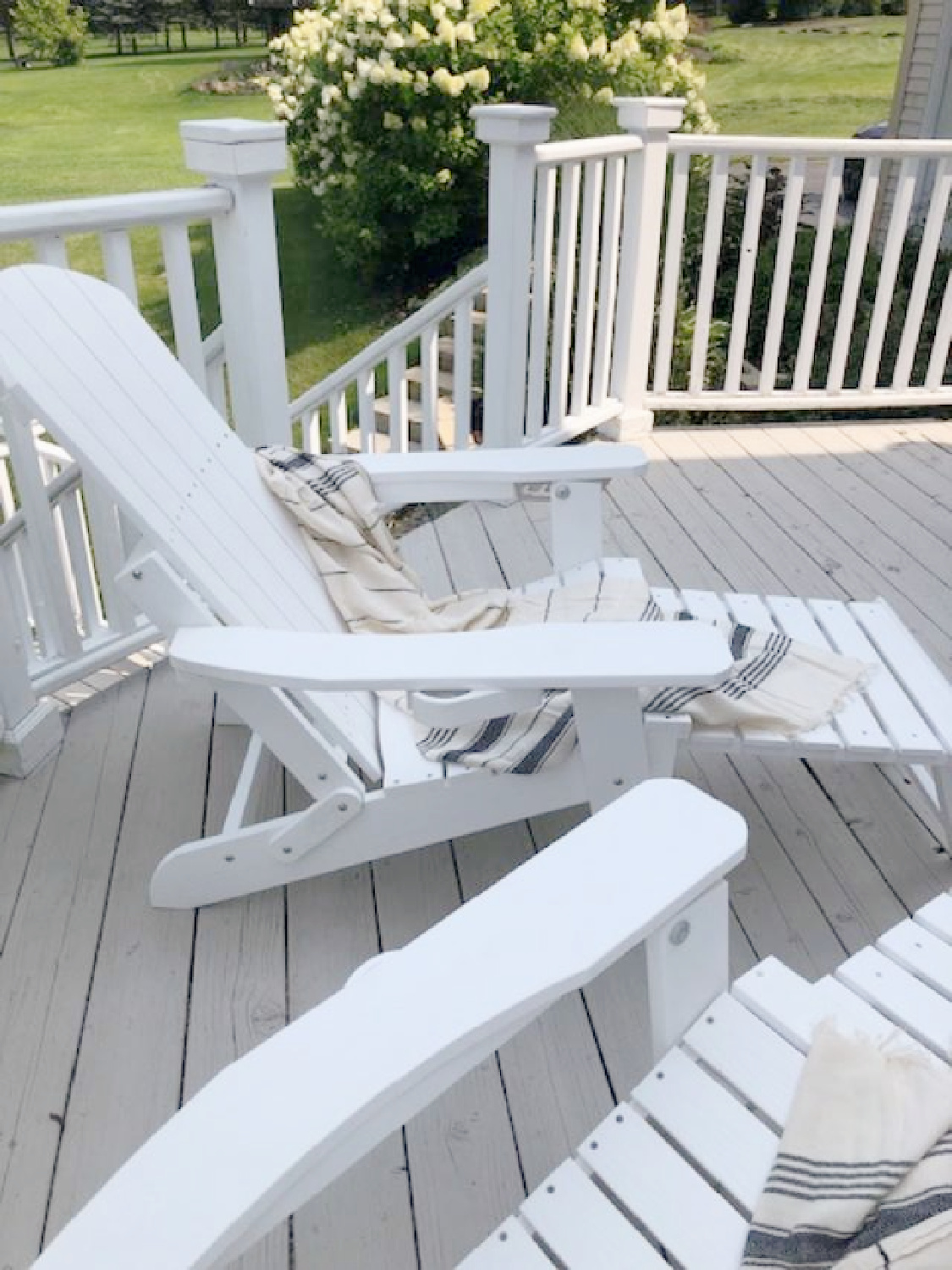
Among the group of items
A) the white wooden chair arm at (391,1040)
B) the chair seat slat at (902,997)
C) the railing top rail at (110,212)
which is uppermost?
the railing top rail at (110,212)

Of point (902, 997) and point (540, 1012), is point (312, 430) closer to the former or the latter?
point (902, 997)

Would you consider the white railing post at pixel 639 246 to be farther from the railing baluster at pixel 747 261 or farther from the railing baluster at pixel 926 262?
the railing baluster at pixel 926 262

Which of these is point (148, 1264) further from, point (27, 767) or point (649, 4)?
point (649, 4)

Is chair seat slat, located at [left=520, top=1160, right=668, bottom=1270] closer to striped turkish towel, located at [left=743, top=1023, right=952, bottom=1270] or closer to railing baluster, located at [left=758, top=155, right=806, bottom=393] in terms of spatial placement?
striped turkish towel, located at [left=743, top=1023, right=952, bottom=1270]

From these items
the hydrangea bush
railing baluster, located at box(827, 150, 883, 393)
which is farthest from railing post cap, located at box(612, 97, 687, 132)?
the hydrangea bush

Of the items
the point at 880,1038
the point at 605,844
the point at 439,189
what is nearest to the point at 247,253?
the point at 605,844

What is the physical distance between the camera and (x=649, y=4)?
725 centimetres

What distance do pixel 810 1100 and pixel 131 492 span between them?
1.27 meters

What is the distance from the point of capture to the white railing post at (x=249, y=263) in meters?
2.17

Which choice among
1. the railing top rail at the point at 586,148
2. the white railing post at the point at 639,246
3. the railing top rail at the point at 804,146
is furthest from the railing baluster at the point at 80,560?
the railing top rail at the point at 804,146

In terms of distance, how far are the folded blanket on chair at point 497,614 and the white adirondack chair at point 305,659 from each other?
37 millimetres

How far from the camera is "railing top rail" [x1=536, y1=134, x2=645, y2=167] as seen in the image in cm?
325

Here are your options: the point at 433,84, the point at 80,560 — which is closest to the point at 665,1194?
the point at 80,560

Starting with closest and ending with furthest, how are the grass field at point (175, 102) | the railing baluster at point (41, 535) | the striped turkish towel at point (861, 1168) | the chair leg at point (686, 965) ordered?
the striped turkish towel at point (861, 1168) → the chair leg at point (686, 965) → the railing baluster at point (41, 535) → the grass field at point (175, 102)
